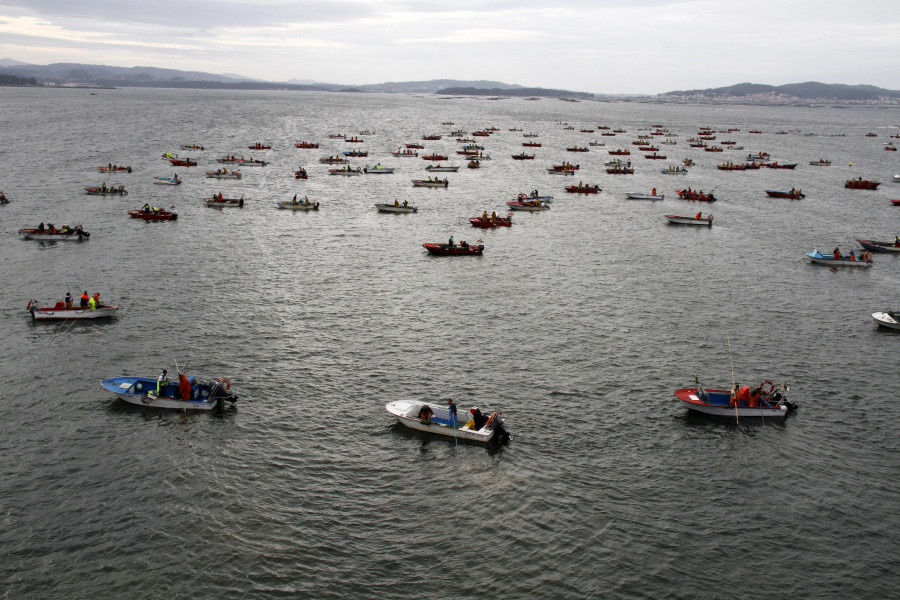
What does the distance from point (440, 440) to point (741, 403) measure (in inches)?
763

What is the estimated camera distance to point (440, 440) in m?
37.0

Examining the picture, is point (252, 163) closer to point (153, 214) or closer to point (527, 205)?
point (153, 214)

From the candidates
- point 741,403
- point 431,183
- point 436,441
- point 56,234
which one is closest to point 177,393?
point 436,441

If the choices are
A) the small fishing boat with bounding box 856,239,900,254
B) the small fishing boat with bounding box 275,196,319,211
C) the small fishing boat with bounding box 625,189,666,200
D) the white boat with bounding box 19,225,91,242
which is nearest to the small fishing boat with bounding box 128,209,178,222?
the white boat with bounding box 19,225,91,242

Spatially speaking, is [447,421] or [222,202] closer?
[447,421]

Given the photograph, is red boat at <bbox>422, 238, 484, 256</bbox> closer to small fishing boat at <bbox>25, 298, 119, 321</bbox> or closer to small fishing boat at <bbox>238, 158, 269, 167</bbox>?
small fishing boat at <bbox>25, 298, 119, 321</bbox>

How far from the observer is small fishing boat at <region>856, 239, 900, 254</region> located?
268 ft

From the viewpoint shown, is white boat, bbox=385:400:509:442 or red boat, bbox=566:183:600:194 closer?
white boat, bbox=385:400:509:442

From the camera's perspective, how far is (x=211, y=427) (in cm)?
3738

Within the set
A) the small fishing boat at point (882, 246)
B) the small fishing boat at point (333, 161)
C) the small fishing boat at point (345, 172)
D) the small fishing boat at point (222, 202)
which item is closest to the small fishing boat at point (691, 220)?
the small fishing boat at point (882, 246)

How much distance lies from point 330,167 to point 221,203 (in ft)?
160

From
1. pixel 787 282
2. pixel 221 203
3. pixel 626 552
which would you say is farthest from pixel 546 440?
pixel 221 203

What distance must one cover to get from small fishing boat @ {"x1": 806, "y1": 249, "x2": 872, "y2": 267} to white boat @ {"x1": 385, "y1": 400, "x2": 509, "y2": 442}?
56059mm

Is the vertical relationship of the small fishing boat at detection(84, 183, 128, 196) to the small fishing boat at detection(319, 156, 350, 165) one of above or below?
below
